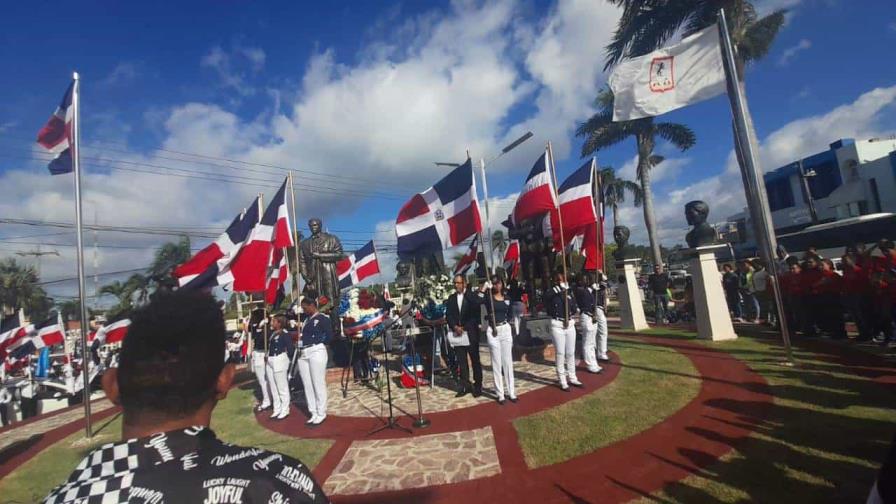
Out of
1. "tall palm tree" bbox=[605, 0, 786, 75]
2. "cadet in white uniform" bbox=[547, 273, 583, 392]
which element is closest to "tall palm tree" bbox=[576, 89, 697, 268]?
"tall palm tree" bbox=[605, 0, 786, 75]

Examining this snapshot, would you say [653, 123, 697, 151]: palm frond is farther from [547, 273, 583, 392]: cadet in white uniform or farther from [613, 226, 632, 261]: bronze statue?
[547, 273, 583, 392]: cadet in white uniform

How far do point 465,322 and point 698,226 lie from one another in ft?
24.0

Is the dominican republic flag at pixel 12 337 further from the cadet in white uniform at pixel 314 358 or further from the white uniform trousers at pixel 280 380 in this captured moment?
the cadet in white uniform at pixel 314 358

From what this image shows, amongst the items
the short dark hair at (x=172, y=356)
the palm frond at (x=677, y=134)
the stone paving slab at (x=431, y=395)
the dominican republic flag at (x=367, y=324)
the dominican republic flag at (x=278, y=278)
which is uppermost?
the palm frond at (x=677, y=134)

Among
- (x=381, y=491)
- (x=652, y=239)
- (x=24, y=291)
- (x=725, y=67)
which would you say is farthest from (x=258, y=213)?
(x=24, y=291)

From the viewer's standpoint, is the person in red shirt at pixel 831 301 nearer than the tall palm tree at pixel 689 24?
Yes

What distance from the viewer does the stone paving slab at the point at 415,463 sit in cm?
452

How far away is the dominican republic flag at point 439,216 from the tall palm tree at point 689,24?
12591mm

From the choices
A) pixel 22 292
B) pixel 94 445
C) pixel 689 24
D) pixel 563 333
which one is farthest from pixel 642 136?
pixel 22 292

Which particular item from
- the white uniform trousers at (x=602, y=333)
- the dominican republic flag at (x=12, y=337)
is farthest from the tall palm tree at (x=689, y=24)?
the dominican republic flag at (x=12, y=337)

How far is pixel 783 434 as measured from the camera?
4566mm

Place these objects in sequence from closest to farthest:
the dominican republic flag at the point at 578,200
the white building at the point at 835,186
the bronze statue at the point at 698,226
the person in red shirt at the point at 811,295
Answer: the dominican republic flag at the point at 578,200 → the person in red shirt at the point at 811,295 → the bronze statue at the point at 698,226 → the white building at the point at 835,186

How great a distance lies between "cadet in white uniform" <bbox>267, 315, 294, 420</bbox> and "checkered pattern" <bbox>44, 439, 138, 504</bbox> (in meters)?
6.61

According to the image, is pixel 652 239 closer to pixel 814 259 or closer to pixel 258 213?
pixel 814 259
